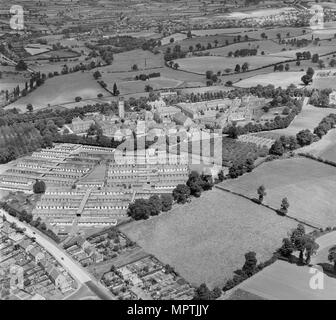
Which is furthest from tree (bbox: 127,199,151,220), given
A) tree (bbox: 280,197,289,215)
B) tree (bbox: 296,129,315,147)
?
tree (bbox: 296,129,315,147)

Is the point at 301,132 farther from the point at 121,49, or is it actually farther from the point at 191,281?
the point at 121,49

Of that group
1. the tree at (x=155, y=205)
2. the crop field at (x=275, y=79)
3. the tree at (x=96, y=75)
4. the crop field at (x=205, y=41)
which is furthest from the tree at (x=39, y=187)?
the crop field at (x=205, y=41)

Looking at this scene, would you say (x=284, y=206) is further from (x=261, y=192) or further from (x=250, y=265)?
(x=250, y=265)

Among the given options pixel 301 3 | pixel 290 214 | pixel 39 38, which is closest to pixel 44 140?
pixel 290 214

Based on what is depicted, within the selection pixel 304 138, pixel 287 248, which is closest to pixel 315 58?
pixel 304 138

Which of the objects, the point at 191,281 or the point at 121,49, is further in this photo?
the point at 121,49
